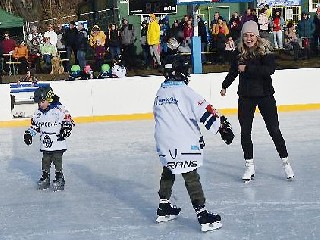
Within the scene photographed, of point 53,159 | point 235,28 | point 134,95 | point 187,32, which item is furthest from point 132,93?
point 53,159

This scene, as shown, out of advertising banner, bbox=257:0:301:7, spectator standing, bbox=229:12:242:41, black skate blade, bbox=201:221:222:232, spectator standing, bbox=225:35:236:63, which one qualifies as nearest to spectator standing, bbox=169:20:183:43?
spectator standing, bbox=225:35:236:63

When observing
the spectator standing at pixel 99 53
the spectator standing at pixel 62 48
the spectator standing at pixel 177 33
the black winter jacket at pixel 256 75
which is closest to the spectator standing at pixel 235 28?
the spectator standing at pixel 177 33

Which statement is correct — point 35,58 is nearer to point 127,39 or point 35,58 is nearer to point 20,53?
point 20,53

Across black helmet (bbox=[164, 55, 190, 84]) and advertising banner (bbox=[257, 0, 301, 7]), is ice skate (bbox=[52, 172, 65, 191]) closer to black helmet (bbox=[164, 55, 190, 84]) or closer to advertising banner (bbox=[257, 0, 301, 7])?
black helmet (bbox=[164, 55, 190, 84])

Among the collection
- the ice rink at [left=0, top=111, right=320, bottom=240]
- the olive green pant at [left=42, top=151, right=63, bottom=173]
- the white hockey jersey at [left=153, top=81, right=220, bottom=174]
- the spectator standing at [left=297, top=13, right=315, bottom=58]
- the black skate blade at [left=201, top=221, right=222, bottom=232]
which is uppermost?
the spectator standing at [left=297, top=13, right=315, bottom=58]

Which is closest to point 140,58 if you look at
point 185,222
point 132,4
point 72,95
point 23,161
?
point 132,4

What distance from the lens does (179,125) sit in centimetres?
418

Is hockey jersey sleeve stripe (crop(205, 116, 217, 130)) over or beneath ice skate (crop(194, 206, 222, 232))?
over

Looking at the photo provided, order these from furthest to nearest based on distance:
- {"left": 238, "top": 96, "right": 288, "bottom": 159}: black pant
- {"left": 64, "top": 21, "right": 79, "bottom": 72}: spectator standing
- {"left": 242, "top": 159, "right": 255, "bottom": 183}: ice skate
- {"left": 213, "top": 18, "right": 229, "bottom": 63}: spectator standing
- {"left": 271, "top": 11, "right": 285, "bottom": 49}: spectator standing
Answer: {"left": 271, "top": 11, "right": 285, "bottom": 49}: spectator standing → {"left": 213, "top": 18, "right": 229, "bottom": 63}: spectator standing → {"left": 64, "top": 21, "right": 79, "bottom": 72}: spectator standing → {"left": 242, "top": 159, "right": 255, "bottom": 183}: ice skate → {"left": 238, "top": 96, "right": 288, "bottom": 159}: black pant

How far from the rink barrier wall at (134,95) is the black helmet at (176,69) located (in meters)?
6.13

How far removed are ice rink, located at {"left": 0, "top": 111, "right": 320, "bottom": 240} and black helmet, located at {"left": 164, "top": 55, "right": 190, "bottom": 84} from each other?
38.0 inches

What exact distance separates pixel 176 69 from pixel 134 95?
6.37 m

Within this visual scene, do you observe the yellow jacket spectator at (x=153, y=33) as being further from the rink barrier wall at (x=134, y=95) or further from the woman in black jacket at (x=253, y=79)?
the woman in black jacket at (x=253, y=79)

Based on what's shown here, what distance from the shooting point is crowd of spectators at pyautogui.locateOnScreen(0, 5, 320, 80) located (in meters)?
14.3
